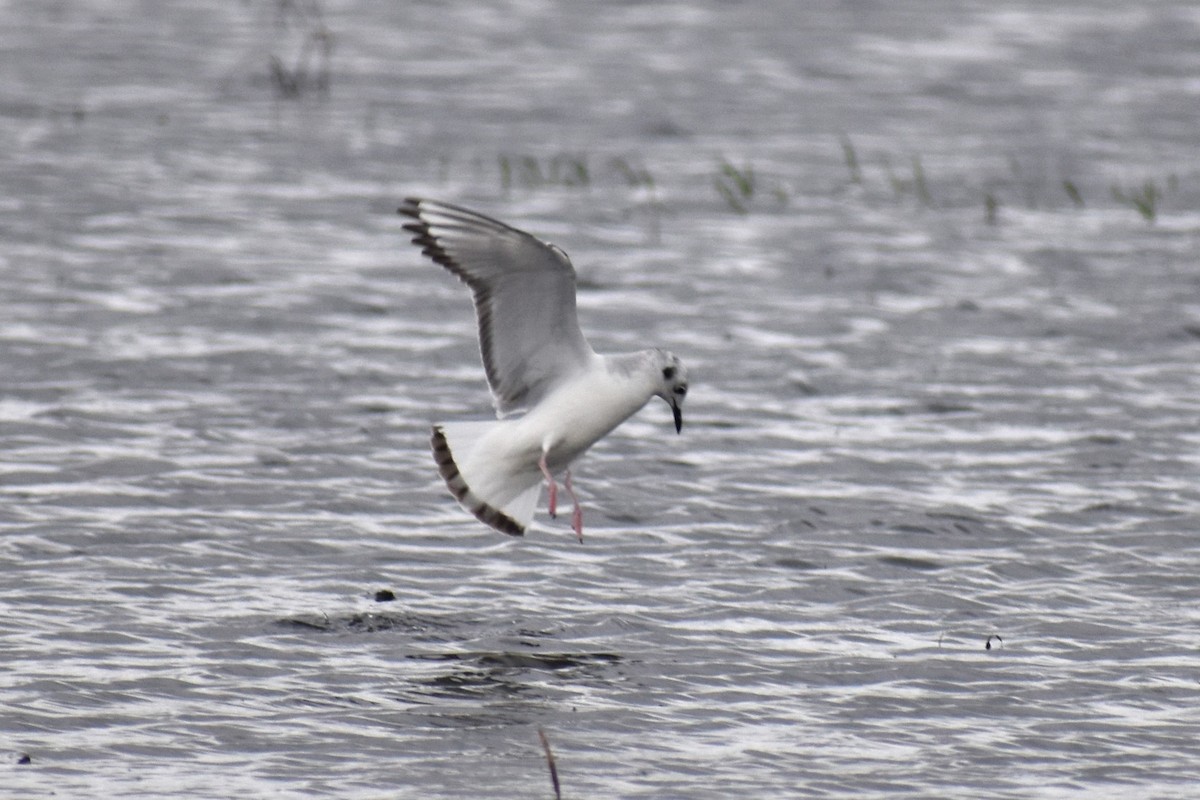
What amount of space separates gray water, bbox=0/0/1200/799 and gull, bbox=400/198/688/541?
46 centimetres

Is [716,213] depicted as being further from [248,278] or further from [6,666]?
[6,666]

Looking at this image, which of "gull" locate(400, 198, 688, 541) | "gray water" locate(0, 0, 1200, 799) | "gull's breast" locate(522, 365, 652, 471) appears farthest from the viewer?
"gull's breast" locate(522, 365, 652, 471)

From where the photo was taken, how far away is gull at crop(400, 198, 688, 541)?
8555mm

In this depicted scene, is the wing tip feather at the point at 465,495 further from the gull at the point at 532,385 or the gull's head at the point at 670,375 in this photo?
the gull's head at the point at 670,375

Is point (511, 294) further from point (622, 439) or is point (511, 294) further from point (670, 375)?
point (622, 439)

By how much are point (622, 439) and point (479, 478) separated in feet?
9.16

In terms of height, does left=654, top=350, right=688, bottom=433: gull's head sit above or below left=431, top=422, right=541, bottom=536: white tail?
above

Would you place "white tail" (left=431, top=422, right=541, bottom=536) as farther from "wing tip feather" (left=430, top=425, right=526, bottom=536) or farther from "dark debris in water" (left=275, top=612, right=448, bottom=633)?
"dark debris in water" (left=275, top=612, right=448, bottom=633)

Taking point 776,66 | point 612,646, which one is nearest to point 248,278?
point 612,646

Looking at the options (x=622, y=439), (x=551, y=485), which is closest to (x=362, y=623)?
(x=551, y=485)

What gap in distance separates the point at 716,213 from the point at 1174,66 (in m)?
8.06

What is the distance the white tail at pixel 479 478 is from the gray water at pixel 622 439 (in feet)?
1.15

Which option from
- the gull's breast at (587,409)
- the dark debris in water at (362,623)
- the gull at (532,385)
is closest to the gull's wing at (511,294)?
the gull at (532,385)

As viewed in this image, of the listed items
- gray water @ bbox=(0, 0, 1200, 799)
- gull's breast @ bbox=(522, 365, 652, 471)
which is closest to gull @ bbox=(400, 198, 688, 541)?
gull's breast @ bbox=(522, 365, 652, 471)
